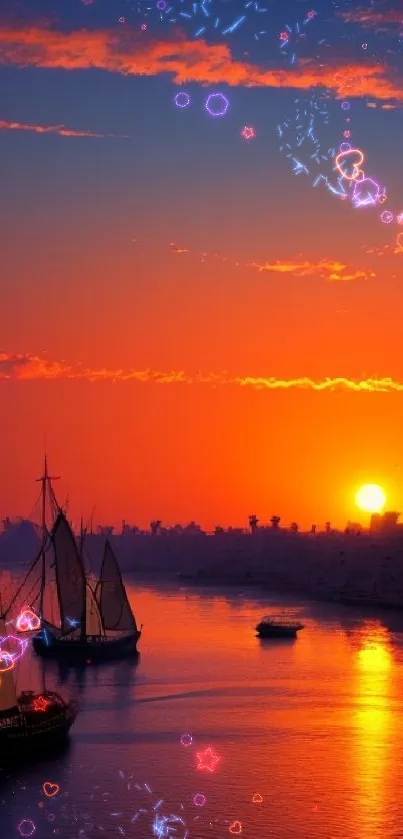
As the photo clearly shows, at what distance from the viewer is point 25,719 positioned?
66938mm

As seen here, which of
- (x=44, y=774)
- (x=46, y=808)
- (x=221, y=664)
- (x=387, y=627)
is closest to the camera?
(x=46, y=808)

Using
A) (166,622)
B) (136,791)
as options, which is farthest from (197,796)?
(166,622)

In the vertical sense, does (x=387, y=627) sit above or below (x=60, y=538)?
below

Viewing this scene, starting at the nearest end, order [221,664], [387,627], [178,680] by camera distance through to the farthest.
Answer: [178,680] → [221,664] → [387,627]

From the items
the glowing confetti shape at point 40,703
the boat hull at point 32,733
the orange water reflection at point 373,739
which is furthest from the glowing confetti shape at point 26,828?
the glowing confetti shape at point 40,703

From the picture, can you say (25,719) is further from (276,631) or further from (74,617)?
(276,631)

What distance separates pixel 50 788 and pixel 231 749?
13444mm

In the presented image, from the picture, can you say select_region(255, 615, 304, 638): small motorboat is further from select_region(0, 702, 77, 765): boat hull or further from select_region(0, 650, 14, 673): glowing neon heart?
select_region(0, 650, 14, 673): glowing neon heart

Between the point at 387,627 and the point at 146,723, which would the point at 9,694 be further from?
the point at 387,627

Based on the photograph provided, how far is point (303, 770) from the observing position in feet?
209

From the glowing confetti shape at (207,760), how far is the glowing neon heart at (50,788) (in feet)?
27.6

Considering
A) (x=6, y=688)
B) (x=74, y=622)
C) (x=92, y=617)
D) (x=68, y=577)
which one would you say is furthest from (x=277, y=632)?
(x=6, y=688)

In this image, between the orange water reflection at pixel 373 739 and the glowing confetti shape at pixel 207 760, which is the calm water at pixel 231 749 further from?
the glowing confetti shape at pixel 207 760

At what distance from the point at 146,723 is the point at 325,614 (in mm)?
102139
